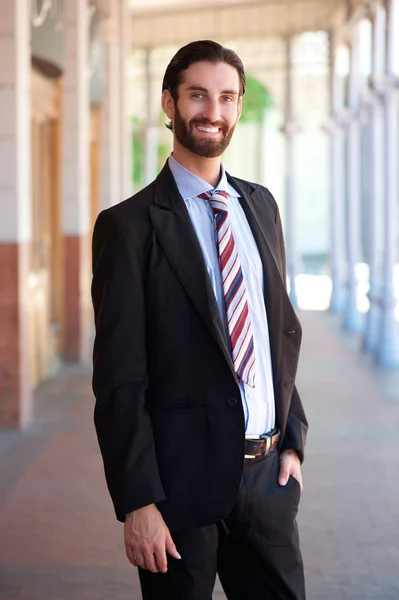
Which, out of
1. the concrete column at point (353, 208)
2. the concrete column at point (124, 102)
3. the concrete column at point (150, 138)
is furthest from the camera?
the concrete column at point (150, 138)

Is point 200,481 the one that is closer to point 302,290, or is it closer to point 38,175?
point 38,175

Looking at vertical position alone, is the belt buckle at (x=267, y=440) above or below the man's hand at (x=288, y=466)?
above

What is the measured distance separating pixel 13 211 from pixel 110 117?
5.69 metres

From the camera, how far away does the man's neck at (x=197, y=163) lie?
5.82 feet

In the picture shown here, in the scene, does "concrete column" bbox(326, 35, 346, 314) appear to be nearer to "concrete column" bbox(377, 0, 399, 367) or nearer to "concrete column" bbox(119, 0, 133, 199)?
"concrete column" bbox(119, 0, 133, 199)

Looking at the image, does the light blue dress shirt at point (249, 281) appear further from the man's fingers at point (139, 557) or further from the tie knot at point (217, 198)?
the man's fingers at point (139, 557)

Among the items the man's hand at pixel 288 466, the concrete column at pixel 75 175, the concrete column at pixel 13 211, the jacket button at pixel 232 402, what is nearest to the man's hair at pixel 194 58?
the jacket button at pixel 232 402

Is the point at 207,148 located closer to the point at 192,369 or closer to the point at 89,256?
the point at 192,369

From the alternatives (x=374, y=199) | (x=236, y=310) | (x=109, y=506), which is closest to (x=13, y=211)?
(x=109, y=506)

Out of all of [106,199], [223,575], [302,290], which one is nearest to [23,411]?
[223,575]

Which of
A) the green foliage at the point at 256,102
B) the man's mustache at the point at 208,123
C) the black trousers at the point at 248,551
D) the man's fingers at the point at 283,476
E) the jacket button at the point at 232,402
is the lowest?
the black trousers at the point at 248,551

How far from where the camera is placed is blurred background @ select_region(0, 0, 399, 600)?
388 centimetres

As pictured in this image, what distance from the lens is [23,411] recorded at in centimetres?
598

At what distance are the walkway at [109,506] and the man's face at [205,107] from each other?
2041 millimetres
